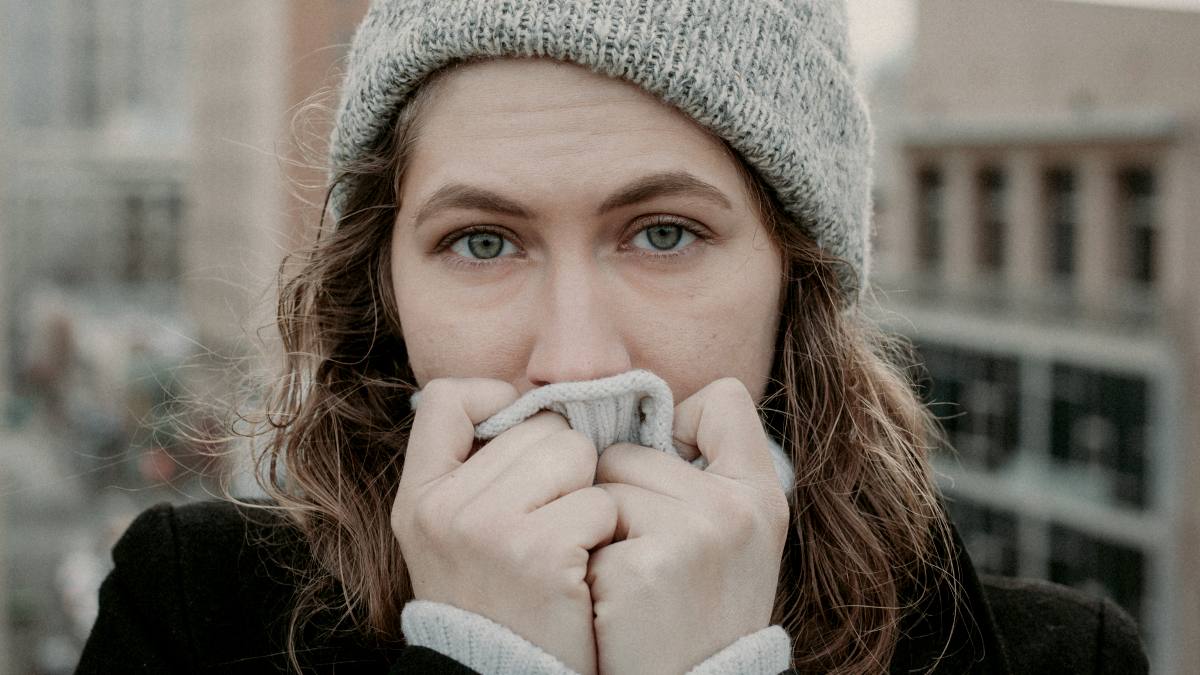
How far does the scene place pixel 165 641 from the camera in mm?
1649

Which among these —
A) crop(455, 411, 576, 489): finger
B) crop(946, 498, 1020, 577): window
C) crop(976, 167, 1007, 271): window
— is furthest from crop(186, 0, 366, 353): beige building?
crop(455, 411, 576, 489): finger

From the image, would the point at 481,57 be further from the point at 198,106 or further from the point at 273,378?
the point at 198,106

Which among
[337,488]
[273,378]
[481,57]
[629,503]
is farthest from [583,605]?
[273,378]

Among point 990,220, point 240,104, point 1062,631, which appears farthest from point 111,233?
point 1062,631

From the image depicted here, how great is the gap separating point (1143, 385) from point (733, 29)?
1406cm

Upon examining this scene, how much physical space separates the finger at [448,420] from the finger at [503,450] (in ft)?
0.09

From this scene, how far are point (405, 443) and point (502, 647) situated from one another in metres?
0.52

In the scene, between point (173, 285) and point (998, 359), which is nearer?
point (998, 359)

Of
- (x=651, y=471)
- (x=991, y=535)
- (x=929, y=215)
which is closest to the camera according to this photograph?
(x=651, y=471)

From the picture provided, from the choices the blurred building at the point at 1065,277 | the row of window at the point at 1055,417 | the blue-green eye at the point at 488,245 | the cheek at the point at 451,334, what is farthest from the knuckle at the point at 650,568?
the row of window at the point at 1055,417

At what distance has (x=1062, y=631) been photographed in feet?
5.94

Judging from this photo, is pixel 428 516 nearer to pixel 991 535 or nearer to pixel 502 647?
pixel 502 647

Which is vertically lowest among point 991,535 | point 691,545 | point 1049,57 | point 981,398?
point 991,535

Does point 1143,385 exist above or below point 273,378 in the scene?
below
